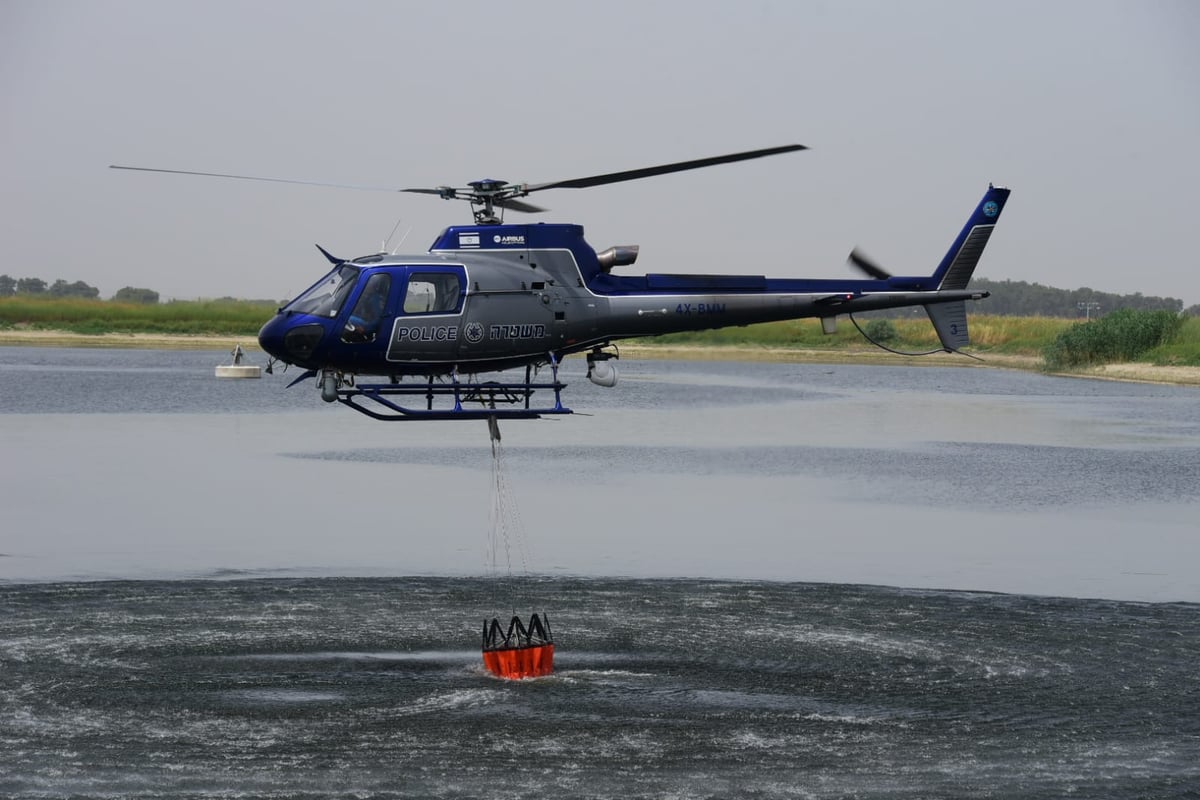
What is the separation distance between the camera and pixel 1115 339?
87.9 m

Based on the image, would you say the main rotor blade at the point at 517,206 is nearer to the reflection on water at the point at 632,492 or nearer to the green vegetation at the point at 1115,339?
the reflection on water at the point at 632,492

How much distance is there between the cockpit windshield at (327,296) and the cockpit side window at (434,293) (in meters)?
0.65

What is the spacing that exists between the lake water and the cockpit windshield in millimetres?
3953

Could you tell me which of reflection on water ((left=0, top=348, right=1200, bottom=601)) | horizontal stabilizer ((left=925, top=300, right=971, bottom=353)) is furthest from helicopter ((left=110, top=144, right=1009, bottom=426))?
reflection on water ((left=0, top=348, right=1200, bottom=601))

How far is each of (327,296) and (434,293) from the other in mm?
1203

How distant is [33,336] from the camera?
4569 inches

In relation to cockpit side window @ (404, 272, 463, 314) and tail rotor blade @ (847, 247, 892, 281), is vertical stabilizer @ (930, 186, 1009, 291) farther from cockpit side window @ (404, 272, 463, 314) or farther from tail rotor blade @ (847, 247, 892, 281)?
cockpit side window @ (404, 272, 463, 314)

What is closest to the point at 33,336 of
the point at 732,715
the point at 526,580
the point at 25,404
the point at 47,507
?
the point at 25,404

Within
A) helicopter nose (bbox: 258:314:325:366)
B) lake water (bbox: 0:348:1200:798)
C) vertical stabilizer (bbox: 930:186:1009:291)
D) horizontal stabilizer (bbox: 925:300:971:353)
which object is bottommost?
lake water (bbox: 0:348:1200:798)

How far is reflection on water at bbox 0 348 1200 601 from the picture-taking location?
2394 centimetres

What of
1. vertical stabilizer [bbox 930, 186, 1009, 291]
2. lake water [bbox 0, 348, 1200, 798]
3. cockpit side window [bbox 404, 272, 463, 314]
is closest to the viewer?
lake water [bbox 0, 348, 1200, 798]

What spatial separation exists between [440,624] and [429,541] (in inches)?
254

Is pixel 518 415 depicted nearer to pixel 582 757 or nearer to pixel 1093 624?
pixel 582 757

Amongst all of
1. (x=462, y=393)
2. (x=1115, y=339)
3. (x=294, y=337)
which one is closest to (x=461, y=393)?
(x=462, y=393)
